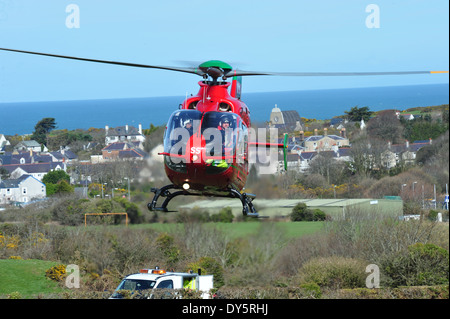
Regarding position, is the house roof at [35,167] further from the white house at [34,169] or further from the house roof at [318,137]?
the house roof at [318,137]

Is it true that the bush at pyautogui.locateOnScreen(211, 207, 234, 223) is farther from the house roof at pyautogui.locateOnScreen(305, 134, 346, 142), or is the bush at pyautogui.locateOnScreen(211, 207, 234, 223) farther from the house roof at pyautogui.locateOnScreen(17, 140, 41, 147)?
the house roof at pyautogui.locateOnScreen(17, 140, 41, 147)

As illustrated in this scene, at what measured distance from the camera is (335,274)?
27.8 meters

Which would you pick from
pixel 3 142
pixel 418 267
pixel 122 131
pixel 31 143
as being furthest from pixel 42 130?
pixel 418 267

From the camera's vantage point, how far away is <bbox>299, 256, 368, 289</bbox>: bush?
2730 cm

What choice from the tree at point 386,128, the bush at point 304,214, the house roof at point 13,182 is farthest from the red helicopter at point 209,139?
the tree at point 386,128

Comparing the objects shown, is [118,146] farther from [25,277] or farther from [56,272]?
[56,272]

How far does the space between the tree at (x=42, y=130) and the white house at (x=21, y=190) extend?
33.2ft

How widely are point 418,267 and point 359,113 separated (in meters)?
38.6
